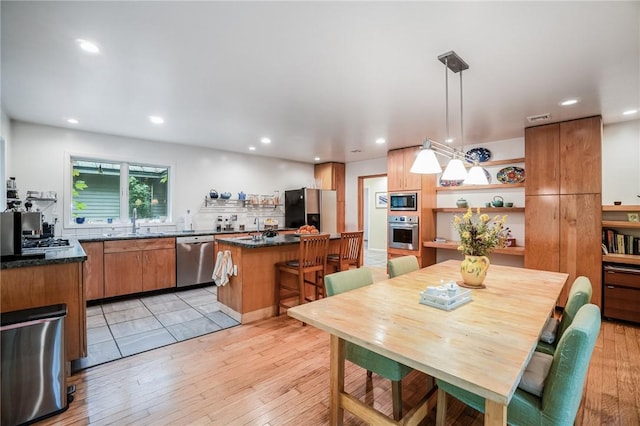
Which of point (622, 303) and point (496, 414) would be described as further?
point (622, 303)

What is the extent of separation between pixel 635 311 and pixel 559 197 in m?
1.49

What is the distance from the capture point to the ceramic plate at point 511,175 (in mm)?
4574

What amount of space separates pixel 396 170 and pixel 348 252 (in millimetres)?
2405

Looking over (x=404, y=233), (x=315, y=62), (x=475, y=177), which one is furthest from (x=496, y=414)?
(x=404, y=233)

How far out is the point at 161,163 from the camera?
5070mm

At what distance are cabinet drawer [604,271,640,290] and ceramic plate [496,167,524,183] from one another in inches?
65.1

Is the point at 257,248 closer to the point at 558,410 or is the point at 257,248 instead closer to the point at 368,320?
the point at 368,320

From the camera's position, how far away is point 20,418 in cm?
177

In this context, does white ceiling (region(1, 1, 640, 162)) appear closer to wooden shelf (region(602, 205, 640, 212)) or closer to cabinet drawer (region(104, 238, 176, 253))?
wooden shelf (region(602, 205, 640, 212))

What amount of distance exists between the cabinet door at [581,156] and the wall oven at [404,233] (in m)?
2.10

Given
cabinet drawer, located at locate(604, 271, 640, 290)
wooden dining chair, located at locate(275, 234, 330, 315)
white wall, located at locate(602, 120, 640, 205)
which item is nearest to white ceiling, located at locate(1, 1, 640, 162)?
white wall, located at locate(602, 120, 640, 205)

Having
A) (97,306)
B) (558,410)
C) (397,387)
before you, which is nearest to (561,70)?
(558,410)

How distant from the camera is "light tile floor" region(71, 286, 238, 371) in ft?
8.98

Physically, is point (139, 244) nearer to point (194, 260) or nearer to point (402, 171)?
point (194, 260)
